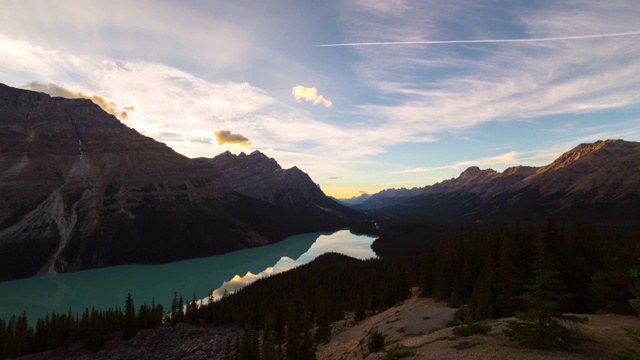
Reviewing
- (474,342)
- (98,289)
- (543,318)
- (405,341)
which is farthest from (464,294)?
(98,289)

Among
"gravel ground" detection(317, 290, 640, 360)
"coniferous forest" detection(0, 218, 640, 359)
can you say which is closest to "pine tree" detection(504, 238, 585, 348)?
"coniferous forest" detection(0, 218, 640, 359)

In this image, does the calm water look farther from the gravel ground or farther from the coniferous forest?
the gravel ground

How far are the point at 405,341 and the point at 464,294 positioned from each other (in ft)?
92.7

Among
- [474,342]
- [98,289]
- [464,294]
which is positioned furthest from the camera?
[98,289]

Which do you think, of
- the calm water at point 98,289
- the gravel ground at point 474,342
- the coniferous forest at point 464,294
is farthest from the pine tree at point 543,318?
the calm water at point 98,289

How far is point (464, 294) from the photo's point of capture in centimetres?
6034

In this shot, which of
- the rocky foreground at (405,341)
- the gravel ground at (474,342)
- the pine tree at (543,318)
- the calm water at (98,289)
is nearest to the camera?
the pine tree at (543,318)

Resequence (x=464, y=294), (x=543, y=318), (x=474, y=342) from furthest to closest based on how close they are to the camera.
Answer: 1. (x=464, y=294)
2. (x=474, y=342)
3. (x=543, y=318)

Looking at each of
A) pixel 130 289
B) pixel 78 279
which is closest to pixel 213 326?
pixel 130 289

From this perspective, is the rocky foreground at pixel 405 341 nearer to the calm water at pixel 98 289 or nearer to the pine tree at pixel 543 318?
the pine tree at pixel 543 318

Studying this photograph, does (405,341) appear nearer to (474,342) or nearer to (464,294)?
(474,342)

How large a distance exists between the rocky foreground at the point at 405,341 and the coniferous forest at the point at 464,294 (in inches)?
104

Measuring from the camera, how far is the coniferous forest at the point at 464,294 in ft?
146

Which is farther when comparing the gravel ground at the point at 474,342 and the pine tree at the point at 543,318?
the gravel ground at the point at 474,342
